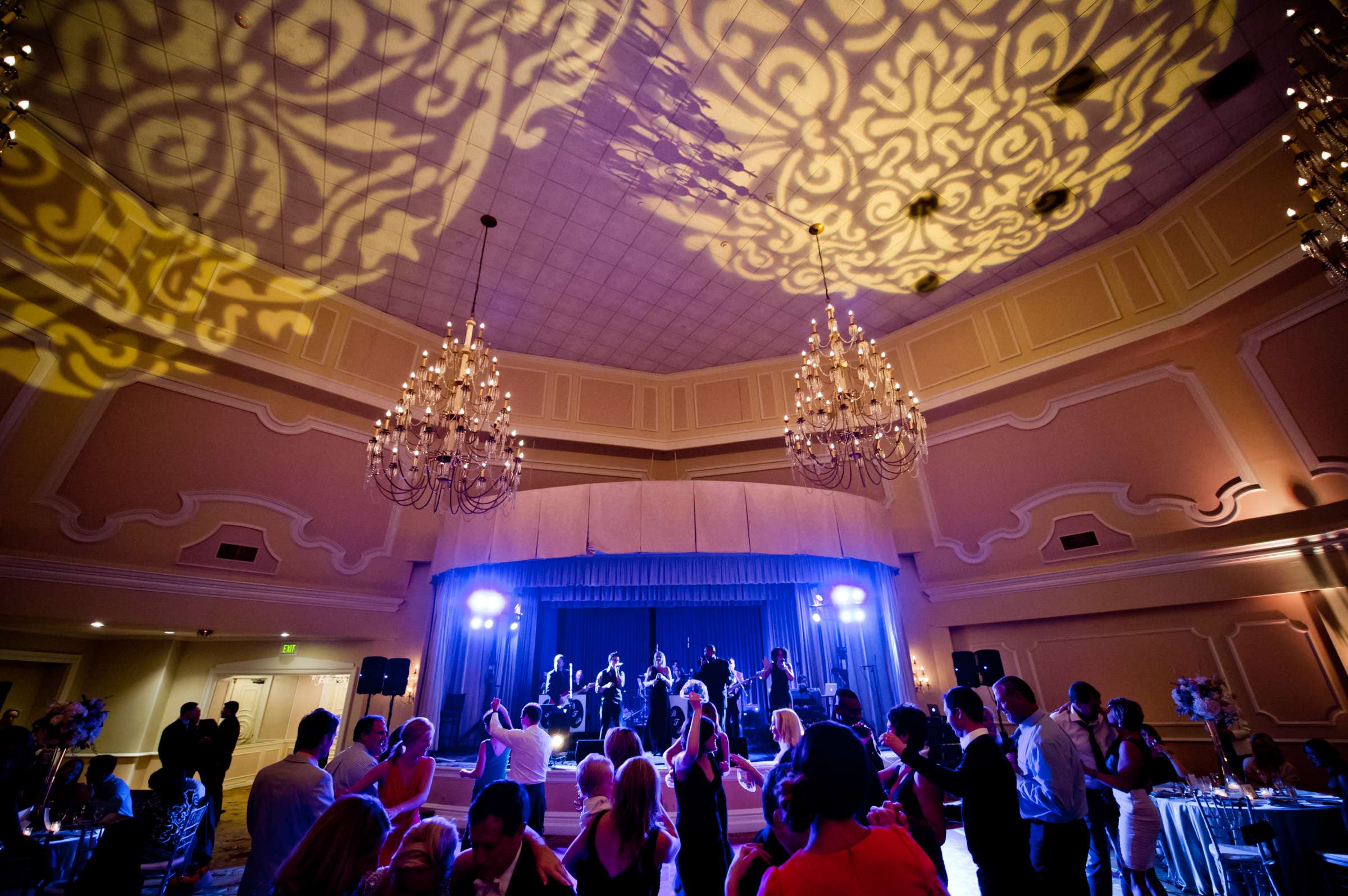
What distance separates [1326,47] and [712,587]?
8608 mm

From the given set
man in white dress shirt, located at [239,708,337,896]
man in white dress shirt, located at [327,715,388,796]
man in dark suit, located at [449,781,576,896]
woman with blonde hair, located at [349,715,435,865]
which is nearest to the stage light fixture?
man in white dress shirt, located at [327,715,388,796]

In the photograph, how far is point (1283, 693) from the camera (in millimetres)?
5695

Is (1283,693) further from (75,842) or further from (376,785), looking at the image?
(75,842)

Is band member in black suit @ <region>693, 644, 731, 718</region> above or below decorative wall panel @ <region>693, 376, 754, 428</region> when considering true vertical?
below

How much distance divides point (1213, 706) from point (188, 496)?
1059 cm

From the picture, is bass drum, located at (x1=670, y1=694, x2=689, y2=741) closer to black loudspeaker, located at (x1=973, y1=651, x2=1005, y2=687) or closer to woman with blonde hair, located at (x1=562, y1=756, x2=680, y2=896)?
black loudspeaker, located at (x1=973, y1=651, x2=1005, y2=687)

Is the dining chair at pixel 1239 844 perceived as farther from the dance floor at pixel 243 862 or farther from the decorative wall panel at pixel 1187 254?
the decorative wall panel at pixel 1187 254

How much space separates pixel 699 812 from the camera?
2.73 metres

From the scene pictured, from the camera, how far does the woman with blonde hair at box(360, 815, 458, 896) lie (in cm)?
175

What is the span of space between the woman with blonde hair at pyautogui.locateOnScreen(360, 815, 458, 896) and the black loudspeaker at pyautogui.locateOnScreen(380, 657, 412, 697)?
600 cm

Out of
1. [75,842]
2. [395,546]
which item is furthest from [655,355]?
[75,842]

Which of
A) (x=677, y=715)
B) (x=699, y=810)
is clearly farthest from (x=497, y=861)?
(x=677, y=715)

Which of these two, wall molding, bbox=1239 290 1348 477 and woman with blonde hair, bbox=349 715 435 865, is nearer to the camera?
woman with blonde hair, bbox=349 715 435 865

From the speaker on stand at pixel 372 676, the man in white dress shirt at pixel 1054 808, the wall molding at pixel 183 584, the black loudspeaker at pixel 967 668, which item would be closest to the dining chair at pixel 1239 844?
the man in white dress shirt at pixel 1054 808
